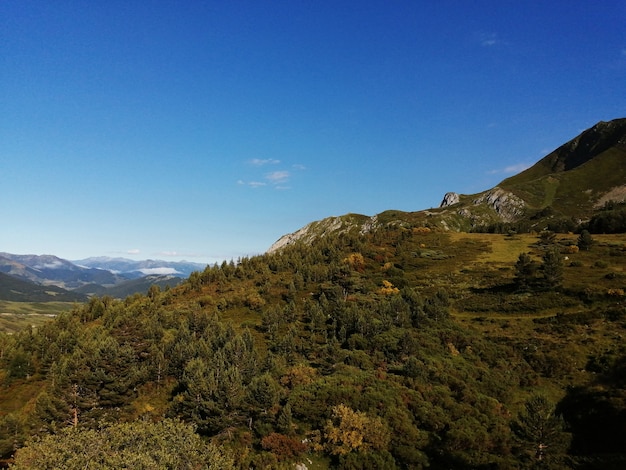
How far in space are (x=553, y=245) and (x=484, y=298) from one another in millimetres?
43750

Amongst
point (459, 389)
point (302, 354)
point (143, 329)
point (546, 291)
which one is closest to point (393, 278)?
point (546, 291)

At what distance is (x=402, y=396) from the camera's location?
44625 millimetres

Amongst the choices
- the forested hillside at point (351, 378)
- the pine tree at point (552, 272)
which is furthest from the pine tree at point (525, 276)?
the pine tree at point (552, 272)

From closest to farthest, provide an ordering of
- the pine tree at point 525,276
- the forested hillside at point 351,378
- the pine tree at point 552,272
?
the forested hillside at point 351,378 < the pine tree at point 552,272 < the pine tree at point 525,276

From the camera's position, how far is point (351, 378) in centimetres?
4853

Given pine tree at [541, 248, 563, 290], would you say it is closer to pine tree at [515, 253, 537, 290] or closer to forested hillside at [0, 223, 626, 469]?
forested hillside at [0, 223, 626, 469]

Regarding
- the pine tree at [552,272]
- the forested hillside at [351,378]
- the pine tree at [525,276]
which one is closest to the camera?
the forested hillside at [351,378]

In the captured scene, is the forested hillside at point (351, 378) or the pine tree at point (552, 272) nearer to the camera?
the forested hillside at point (351, 378)

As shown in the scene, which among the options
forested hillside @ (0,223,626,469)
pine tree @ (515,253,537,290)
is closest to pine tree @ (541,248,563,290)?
forested hillside @ (0,223,626,469)

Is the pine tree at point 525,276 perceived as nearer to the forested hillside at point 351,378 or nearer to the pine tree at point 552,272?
the forested hillside at point 351,378

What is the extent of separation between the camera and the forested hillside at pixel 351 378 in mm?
34969

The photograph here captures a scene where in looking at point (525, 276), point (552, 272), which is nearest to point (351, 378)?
point (525, 276)

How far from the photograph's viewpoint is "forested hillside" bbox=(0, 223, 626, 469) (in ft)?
115

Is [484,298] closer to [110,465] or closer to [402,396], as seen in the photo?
[402,396]
